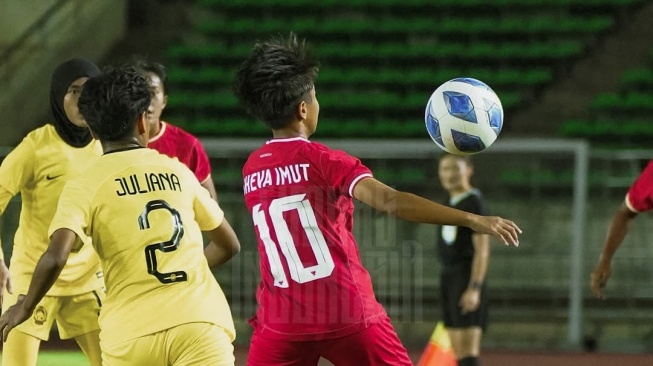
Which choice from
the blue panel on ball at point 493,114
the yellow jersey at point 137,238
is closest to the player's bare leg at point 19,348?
the yellow jersey at point 137,238

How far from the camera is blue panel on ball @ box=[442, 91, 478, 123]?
456 cm

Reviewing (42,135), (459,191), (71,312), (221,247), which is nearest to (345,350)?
(221,247)

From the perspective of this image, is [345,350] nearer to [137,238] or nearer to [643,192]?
[137,238]

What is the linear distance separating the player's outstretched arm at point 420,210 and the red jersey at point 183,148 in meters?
2.07

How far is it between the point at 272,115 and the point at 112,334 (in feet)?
3.06

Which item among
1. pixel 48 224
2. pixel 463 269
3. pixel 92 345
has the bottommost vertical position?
pixel 463 269

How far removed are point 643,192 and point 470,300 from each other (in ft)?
7.07

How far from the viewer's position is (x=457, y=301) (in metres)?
6.93

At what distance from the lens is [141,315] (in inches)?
133

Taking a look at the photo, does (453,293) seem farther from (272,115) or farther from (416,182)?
(272,115)

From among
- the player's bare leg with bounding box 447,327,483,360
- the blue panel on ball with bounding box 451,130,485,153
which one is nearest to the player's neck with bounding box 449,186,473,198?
the player's bare leg with bounding box 447,327,483,360

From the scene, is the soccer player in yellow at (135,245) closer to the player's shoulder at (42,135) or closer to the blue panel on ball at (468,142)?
the player's shoulder at (42,135)

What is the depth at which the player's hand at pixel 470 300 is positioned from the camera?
6684mm

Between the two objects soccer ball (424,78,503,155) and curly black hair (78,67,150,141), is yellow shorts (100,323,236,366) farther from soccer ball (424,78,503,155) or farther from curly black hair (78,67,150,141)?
soccer ball (424,78,503,155)
